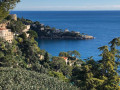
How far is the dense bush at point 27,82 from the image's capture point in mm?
8441

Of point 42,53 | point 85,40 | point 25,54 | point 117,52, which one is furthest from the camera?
point 85,40

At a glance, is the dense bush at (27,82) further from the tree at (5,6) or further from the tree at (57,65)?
the tree at (57,65)

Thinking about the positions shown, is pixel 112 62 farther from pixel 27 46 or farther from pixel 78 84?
pixel 27 46

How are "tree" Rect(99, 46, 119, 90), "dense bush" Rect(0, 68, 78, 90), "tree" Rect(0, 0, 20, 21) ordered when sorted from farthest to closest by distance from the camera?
"tree" Rect(0, 0, 20, 21) → "tree" Rect(99, 46, 119, 90) → "dense bush" Rect(0, 68, 78, 90)

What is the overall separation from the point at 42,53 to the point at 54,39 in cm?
3707

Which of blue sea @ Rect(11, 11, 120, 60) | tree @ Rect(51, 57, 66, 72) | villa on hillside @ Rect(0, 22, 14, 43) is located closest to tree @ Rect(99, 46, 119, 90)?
tree @ Rect(51, 57, 66, 72)

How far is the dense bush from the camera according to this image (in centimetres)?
844

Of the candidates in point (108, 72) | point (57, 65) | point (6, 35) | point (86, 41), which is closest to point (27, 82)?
point (108, 72)

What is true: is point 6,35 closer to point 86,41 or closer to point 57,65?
point 57,65

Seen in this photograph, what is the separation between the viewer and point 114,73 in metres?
9.49

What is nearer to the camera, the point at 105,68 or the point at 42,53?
the point at 105,68

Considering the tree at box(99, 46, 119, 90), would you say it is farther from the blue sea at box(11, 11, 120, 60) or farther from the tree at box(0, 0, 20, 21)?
the blue sea at box(11, 11, 120, 60)

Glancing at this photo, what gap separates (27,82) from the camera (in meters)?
9.12

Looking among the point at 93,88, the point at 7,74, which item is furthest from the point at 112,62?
the point at 7,74
